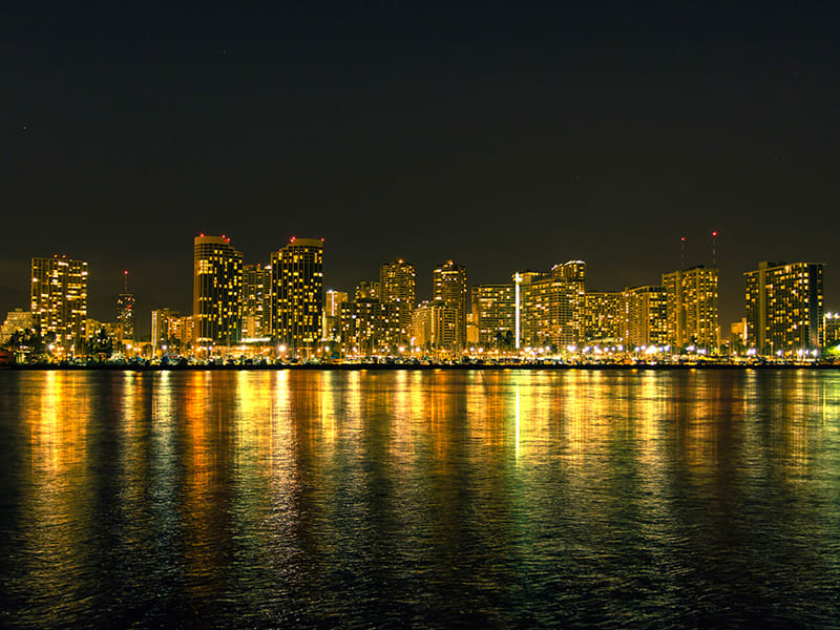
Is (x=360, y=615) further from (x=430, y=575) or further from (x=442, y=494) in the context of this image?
(x=442, y=494)

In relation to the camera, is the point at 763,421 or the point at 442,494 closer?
the point at 442,494

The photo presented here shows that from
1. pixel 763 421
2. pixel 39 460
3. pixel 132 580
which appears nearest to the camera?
pixel 132 580

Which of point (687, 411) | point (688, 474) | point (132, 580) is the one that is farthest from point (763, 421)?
point (132, 580)

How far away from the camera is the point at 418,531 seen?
18266mm

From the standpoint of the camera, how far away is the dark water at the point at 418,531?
12.9 meters

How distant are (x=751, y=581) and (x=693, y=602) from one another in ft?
6.46

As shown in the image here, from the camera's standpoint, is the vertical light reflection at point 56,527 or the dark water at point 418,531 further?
the vertical light reflection at point 56,527

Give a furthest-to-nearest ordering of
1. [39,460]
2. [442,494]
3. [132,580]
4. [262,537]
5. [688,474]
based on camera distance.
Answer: [39,460] < [688,474] < [442,494] < [262,537] < [132,580]

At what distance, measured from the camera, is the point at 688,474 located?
88.4 ft

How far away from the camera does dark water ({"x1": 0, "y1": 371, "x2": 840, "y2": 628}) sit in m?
12.9

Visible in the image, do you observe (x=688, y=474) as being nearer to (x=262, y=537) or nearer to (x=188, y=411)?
(x=262, y=537)

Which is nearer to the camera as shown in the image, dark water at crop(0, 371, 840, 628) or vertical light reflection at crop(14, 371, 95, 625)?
dark water at crop(0, 371, 840, 628)

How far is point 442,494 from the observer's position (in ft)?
75.4

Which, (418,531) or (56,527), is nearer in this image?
(418,531)
